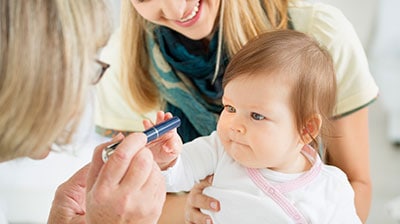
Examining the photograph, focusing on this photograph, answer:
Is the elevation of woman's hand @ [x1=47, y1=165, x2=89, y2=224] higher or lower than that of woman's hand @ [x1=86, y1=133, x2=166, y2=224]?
lower

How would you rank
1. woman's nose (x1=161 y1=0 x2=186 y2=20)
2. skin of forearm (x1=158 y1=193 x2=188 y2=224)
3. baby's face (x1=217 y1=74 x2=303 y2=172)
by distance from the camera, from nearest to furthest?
baby's face (x1=217 y1=74 x2=303 y2=172), woman's nose (x1=161 y1=0 x2=186 y2=20), skin of forearm (x1=158 y1=193 x2=188 y2=224)

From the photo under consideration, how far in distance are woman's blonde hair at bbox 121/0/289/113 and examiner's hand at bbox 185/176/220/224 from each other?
0.89ft

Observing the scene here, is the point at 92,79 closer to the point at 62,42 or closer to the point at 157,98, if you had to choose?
the point at 62,42

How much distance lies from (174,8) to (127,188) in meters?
0.40

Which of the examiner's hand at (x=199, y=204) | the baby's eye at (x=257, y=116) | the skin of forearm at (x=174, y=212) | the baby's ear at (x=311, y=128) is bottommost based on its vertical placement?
the skin of forearm at (x=174, y=212)

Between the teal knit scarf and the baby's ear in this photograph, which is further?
the teal knit scarf

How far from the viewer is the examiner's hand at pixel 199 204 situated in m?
0.91

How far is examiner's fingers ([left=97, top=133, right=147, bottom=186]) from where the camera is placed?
2.25 ft

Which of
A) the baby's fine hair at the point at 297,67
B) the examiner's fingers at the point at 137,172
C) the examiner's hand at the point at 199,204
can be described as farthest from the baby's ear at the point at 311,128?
the examiner's fingers at the point at 137,172

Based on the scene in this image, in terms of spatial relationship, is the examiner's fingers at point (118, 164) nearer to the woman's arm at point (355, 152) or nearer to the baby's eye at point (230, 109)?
the baby's eye at point (230, 109)

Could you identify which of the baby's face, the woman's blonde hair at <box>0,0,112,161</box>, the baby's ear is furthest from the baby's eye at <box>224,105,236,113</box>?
the woman's blonde hair at <box>0,0,112,161</box>

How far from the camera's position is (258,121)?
0.84 m

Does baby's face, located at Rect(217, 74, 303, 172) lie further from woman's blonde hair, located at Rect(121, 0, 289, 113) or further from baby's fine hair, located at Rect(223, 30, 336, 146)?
woman's blonde hair, located at Rect(121, 0, 289, 113)

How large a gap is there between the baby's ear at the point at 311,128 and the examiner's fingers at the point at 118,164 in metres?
0.28
